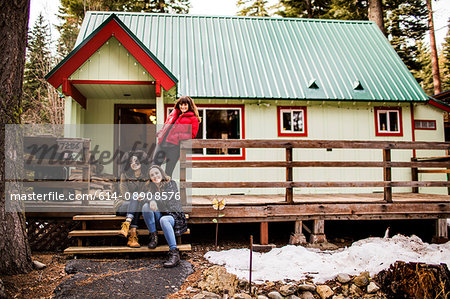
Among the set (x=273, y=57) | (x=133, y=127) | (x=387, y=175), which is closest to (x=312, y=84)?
(x=273, y=57)

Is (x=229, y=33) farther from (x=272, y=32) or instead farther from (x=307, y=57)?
(x=307, y=57)

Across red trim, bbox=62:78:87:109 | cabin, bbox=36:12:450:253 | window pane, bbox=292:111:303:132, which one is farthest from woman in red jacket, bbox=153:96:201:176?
window pane, bbox=292:111:303:132

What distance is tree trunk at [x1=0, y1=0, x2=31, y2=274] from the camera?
12.0 ft

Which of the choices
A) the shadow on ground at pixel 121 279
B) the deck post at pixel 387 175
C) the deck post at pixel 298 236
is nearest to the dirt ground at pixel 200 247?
the shadow on ground at pixel 121 279

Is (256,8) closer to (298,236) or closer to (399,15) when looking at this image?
(399,15)

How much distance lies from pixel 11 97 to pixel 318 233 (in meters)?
5.14

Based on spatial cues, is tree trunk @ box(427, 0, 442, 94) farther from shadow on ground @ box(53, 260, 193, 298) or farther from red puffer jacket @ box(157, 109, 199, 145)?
shadow on ground @ box(53, 260, 193, 298)

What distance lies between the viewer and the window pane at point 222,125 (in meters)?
8.06

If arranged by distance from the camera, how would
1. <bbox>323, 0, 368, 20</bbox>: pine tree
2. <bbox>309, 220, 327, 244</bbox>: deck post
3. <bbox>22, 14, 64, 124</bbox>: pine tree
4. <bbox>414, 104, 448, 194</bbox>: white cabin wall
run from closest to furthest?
<bbox>309, 220, 327, 244</bbox>: deck post → <bbox>414, 104, 448, 194</bbox>: white cabin wall → <bbox>22, 14, 64, 124</bbox>: pine tree → <bbox>323, 0, 368, 20</bbox>: pine tree

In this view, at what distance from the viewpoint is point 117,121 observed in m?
8.62

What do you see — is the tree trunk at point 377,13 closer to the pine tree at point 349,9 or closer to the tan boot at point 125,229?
the pine tree at point 349,9

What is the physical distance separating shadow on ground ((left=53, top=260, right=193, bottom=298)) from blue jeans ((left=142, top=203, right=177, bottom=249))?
360 mm

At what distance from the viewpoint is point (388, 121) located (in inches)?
338

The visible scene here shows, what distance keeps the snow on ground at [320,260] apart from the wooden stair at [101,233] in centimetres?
83
